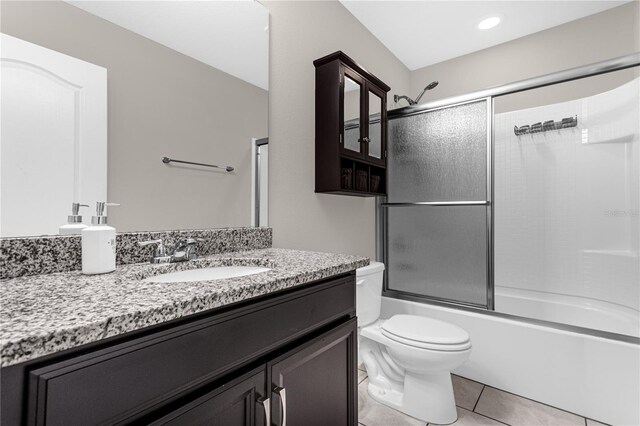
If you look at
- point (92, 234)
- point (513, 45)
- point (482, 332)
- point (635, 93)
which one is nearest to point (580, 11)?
point (513, 45)

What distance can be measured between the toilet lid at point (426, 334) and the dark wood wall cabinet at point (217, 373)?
551mm

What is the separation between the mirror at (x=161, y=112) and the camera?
0.87 m

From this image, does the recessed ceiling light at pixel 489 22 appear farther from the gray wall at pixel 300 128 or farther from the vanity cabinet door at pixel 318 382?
the vanity cabinet door at pixel 318 382

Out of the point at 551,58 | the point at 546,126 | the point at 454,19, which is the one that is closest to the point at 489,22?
the point at 454,19

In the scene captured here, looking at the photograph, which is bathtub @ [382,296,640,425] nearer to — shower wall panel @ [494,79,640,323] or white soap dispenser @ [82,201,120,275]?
shower wall panel @ [494,79,640,323]

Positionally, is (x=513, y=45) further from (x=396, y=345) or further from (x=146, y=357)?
(x=146, y=357)

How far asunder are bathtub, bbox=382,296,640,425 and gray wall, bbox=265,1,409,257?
96cm

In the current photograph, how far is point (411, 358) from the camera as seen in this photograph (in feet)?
4.87

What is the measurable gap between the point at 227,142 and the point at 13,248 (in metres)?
0.79

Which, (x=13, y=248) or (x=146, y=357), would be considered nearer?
(x=146, y=357)

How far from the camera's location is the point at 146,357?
0.53m

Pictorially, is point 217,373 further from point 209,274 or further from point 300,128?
point 300,128

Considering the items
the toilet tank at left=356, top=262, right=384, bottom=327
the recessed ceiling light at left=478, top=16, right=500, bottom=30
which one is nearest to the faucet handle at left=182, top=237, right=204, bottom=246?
the toilet tank at left=356, top=262, right=384, bottom=327

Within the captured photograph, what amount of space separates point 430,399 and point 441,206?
43.7 inches
